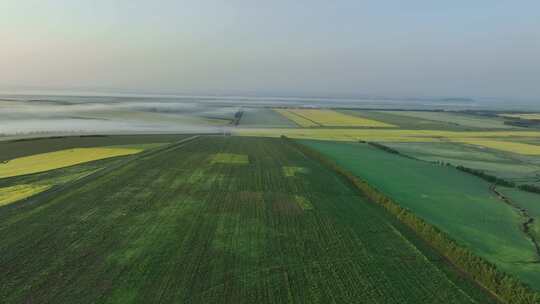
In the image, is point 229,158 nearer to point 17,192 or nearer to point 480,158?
→ point 17,192

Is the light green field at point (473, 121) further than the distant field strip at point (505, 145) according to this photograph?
Yes

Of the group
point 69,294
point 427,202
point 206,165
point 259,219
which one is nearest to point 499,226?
point 427,202

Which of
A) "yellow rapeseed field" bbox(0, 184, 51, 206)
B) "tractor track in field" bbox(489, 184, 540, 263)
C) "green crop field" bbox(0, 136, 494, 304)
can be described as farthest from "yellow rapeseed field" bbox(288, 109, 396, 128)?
"yellow rapeseed field" bbox(0, 184, 51, 206)

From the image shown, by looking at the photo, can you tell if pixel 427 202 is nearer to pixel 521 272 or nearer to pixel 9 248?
pixel 521 272

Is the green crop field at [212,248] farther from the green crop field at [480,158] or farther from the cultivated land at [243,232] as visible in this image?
the green crop field at [480,158]

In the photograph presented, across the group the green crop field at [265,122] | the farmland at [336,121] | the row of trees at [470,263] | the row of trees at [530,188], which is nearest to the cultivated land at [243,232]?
the row of trees at [470,263]
